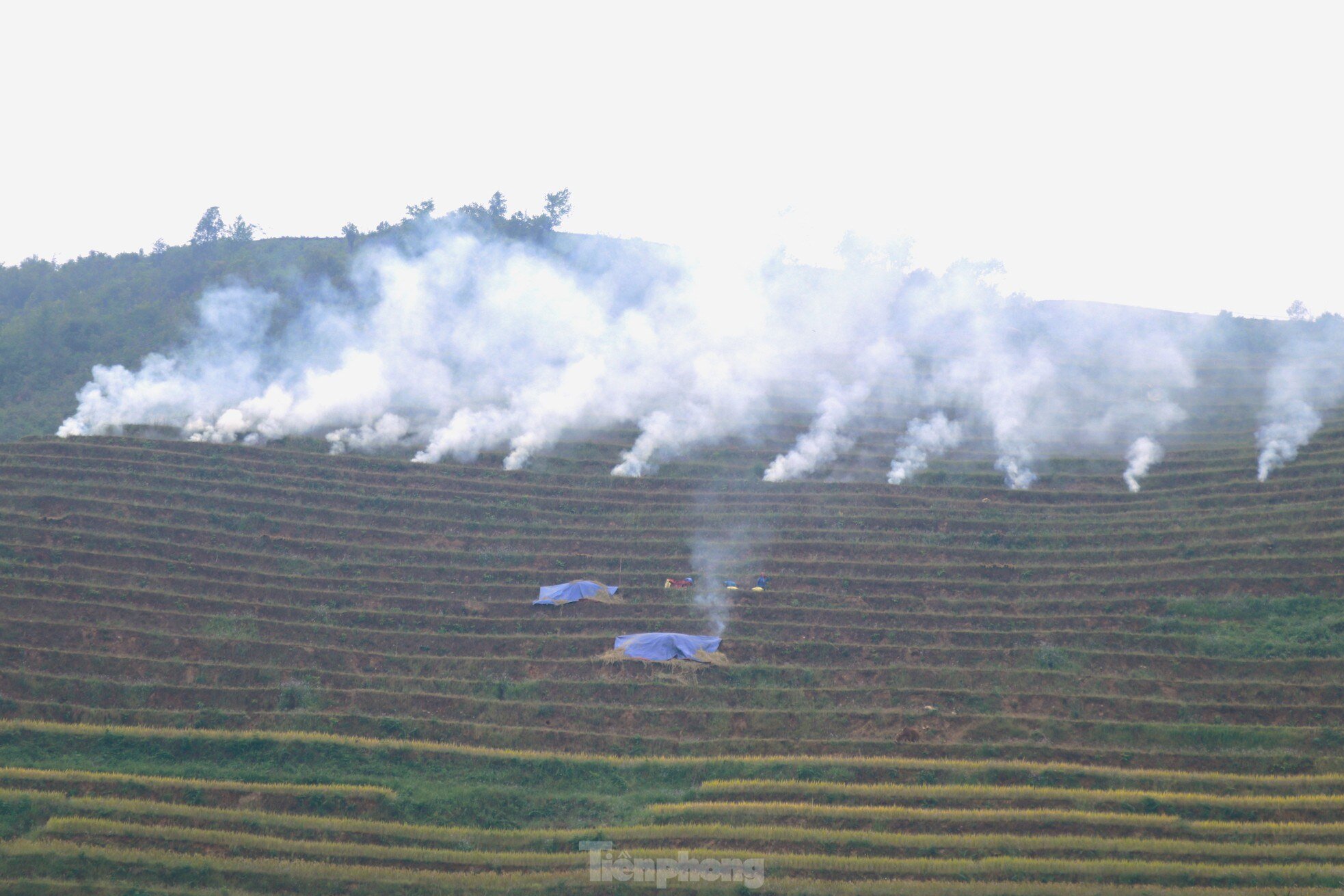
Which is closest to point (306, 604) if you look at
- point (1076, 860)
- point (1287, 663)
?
point (1076, 860)

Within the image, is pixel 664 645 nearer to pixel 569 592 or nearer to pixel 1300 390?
pixel 569 592

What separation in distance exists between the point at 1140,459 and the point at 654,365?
63.4 ft

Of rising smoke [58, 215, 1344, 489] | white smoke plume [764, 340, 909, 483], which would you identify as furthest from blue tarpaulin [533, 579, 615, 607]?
white smoke plume [764, 340, 909, 483]

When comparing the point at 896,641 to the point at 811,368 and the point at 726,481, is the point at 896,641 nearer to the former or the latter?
the point at 726,481

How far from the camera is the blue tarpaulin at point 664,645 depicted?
68.6ft

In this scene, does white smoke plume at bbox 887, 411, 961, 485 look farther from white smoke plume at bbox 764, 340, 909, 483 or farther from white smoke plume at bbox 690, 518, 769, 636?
white smoke plume at bbox 690, 518, 769, 636

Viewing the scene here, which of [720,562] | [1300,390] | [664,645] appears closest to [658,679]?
[664,645]

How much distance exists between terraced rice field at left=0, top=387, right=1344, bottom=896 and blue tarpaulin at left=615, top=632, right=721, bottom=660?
1.27ft

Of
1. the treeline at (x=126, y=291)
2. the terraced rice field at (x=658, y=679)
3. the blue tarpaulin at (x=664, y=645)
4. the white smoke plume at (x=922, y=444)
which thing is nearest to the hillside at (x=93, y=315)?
the treeline at (x=126, y=291)

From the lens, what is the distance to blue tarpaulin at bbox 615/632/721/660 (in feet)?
68.6

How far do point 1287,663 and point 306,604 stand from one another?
23.4 m

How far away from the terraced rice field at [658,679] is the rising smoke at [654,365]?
2473 mm

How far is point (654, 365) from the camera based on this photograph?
39094mm

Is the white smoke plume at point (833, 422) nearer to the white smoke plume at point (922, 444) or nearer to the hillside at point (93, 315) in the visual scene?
the white smoke plume at point (922, 444)
